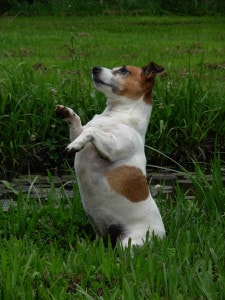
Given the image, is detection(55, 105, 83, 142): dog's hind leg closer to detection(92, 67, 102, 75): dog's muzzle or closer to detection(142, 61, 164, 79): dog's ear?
detection(92, 67, 102, 75): dog's muzzle

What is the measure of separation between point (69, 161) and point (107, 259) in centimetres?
405

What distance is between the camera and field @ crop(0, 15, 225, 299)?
4277 mm

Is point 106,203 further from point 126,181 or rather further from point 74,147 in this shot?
point 74,147

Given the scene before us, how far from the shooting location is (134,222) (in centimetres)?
536

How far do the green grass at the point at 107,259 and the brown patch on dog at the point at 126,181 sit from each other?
0.37 m

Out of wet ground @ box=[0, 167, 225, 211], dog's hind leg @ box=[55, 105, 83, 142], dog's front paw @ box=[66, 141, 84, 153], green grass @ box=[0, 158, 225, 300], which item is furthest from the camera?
wet ground @ box=[0, 167, 225, 211]

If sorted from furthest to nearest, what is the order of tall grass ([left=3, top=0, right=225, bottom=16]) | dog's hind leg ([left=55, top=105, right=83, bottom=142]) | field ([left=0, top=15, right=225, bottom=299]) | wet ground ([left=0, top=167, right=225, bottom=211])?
tall grass ([left=3, top=0, right=225, bottom=16]), wet ground ([left=0, top=167, right=225, bottom=211]), dog's hind leg ([left=55, top=105, right=83, bottom=142]), field ([left=0, top=15, right=225, bottom=299])

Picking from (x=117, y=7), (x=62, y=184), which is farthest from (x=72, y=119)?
(x=117, y=7)

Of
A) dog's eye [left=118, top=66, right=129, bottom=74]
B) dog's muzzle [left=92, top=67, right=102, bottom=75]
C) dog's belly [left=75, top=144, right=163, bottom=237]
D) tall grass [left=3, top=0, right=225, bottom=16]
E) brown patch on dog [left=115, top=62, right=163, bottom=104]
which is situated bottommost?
tall grass [left=3, top=0, right=225, bottom=16]

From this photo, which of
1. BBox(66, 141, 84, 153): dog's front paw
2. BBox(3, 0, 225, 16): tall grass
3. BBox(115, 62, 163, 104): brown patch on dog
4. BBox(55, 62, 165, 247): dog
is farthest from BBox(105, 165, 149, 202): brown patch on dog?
BBox(3, 0, 225, 16): tall grass

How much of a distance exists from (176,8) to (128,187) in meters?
17.9

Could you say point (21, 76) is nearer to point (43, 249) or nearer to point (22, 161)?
point (22, 161)

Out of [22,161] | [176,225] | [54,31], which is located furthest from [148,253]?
[54,31]

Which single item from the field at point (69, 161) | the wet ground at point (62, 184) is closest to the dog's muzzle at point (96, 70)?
the field at point (69, 161)
